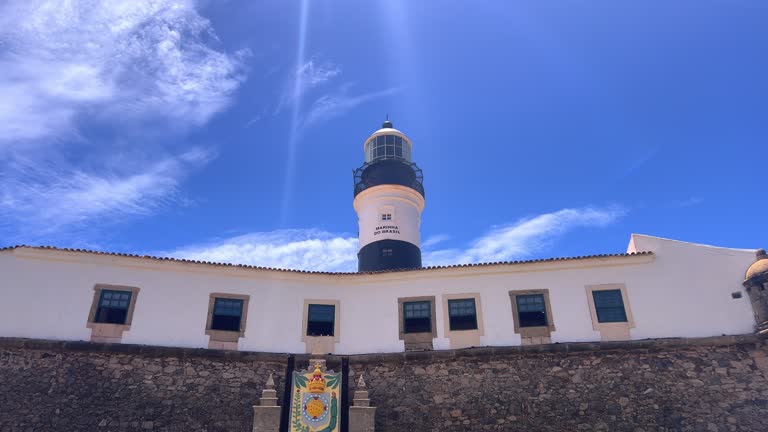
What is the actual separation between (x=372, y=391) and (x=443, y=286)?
12.8ft

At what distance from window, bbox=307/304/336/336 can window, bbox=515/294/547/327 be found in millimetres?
5809

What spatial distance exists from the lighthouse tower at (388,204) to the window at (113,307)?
31.2 ft

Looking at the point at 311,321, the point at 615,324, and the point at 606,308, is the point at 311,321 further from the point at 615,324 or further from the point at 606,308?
the point at 615,324

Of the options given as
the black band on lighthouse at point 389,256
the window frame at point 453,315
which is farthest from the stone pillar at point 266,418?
the black band on lighthouse at point 389,256

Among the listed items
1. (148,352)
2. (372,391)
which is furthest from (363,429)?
(148,352)

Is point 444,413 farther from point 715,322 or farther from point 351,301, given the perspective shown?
point 715,322

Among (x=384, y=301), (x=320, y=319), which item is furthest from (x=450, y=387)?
(x=320, y=319)

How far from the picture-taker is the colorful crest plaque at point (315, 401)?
42.0ft

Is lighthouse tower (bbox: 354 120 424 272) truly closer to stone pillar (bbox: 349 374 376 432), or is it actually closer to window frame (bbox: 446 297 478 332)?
window frame (bbox: 446 297 478 332)

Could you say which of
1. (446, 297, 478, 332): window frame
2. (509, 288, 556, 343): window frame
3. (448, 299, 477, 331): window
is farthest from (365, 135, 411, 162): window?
(509, 288, 556, 343): window frame

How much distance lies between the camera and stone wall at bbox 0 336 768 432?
1348cm

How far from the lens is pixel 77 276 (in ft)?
49.6

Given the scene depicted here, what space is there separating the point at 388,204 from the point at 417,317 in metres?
7.65

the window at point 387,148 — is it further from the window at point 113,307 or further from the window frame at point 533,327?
the window at point 113,307
